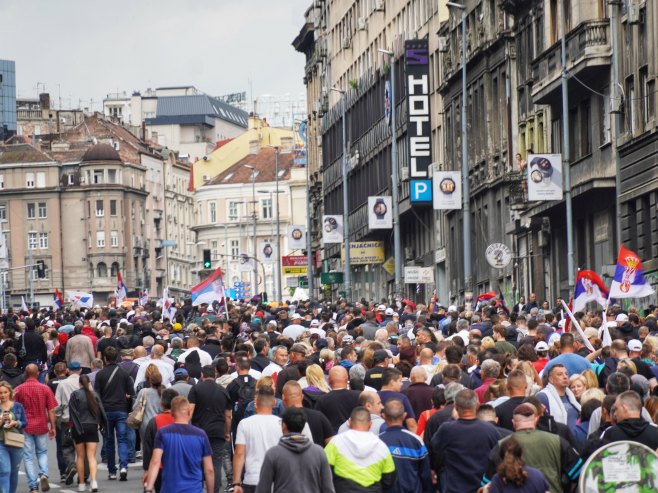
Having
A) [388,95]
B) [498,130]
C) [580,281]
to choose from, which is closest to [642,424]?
[580,281]

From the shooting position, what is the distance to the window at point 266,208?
195250 mm

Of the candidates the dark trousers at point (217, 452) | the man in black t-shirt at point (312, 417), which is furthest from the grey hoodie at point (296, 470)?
the dark trousers at point (217, 452)

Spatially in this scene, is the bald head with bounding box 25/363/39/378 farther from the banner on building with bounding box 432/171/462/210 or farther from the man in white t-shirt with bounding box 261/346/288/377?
the banner on building with bounding box 432/171/462/210

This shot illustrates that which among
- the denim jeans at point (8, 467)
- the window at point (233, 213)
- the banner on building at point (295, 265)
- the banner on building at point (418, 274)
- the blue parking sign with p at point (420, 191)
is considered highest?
the window at point (233, 213)

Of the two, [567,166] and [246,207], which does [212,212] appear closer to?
[246,207]

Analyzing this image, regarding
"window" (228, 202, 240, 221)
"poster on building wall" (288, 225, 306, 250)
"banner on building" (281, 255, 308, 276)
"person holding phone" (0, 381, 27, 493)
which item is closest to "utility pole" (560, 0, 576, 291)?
"person holding phone" (0, 381, 27, 493)

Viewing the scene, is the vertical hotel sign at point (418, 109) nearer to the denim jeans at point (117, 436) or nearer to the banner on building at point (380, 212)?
the banner on building at point (380, 212)

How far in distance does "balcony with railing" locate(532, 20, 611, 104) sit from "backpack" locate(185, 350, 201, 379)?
2372 cm

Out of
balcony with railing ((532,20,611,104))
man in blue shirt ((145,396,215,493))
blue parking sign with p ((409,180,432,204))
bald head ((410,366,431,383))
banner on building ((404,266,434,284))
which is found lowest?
man in blue shirt ((145,396,215,493))

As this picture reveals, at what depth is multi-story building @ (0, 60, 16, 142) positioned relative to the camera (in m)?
194

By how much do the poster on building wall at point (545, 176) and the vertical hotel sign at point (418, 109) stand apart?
1130 inches

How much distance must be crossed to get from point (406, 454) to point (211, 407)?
5834mm

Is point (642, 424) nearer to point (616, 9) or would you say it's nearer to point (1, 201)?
point (616, 9)

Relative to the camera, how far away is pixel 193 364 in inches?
971
